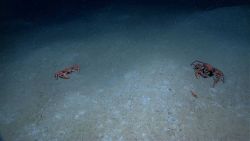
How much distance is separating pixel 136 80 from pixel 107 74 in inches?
37.8

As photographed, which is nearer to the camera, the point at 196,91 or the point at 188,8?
the point at 196,91

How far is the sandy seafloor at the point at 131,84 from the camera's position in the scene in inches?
175

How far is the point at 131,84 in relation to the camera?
19.0ft

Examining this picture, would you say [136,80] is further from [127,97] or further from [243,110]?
[243,110]

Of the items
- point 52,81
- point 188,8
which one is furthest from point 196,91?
point 188,8

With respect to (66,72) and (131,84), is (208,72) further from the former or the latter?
(66,72)

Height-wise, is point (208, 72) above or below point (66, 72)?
above

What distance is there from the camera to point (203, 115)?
4.60 metres

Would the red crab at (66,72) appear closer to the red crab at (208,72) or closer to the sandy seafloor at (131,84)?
the sandy seafloor at (131,84)

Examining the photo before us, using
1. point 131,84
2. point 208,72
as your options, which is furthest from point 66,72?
point 208,72

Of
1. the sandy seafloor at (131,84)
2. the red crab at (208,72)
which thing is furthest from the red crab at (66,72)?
the red crab at (208,72)

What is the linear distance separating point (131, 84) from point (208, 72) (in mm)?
2207

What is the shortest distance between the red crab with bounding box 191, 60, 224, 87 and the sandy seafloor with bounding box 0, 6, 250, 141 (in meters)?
0.15

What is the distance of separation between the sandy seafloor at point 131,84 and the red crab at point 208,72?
0.15m
